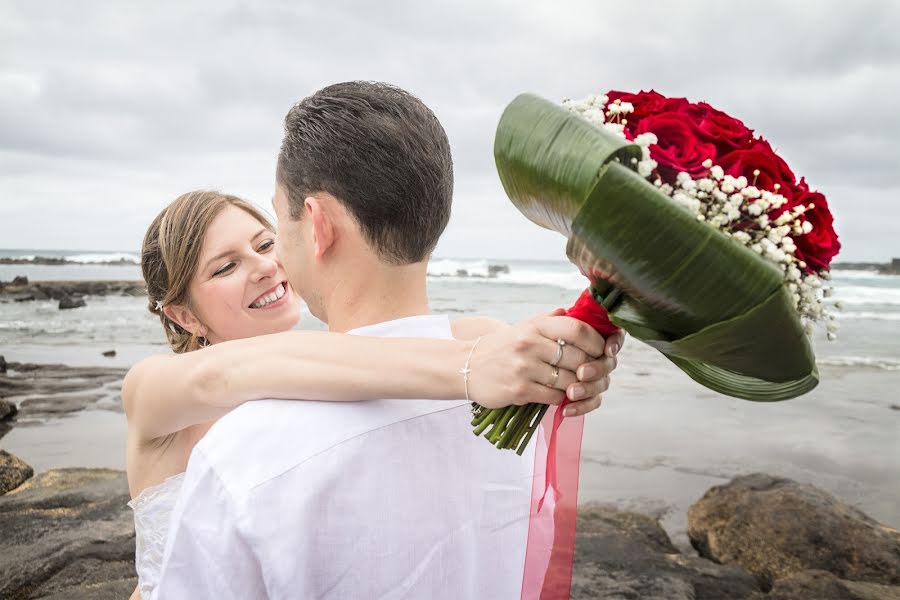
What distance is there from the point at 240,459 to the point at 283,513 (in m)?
0.15

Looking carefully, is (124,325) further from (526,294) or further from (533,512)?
(533,512)

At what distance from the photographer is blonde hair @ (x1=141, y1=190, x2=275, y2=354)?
10.8ft

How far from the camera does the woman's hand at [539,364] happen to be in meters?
1.47

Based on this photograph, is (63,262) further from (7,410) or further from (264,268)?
(264,268)

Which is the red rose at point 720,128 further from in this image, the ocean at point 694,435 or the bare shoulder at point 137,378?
the ocean at point 694,435

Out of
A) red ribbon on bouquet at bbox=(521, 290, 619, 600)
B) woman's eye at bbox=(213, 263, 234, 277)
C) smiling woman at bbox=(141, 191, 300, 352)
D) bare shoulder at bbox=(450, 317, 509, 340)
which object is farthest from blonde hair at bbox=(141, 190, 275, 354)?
red ribbon on bouquet at bbox=(521, 290, 619, 600)

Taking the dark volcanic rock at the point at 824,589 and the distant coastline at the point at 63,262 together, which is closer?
the dark volcanic rock at the point at 824,589

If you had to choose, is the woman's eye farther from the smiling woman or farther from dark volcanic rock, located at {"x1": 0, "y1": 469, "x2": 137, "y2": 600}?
dark volcanic rock, located at {"x1": 0, "y1": 469, "x2": 137, "y2": 600}

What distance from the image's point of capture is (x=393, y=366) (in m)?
1.65

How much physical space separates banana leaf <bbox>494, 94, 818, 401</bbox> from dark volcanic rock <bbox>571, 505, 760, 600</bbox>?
3.94 m

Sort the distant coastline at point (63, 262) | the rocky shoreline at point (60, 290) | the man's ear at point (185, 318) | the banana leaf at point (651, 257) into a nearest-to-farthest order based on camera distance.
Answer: the banana leaf at point (651, 257) → the man's ear at point (185, 318) → the rocky shoreline at point (60, 290) → the distant coastline at point (63, 262)

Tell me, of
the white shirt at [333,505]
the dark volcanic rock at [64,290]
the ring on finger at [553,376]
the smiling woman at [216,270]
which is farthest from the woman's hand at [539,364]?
the dark volcanic rock at [64,290]

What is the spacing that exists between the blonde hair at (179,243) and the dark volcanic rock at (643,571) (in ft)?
10.9

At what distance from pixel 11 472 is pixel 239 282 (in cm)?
560
